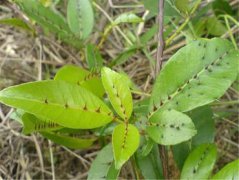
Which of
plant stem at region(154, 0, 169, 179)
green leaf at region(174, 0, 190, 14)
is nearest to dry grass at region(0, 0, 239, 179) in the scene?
plant stem at region(154, 0, 169, 179)

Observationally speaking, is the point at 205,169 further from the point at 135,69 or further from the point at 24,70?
the point at 24,70

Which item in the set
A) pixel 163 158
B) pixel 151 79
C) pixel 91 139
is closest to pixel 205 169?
pixel 163 158

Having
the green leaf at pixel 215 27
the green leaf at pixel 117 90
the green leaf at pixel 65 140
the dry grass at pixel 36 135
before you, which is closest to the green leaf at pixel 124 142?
the green leaf at pixel 117 90

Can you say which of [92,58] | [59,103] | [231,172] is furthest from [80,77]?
[231,172]

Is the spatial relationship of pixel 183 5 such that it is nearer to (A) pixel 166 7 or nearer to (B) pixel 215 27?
(A) pixel 166 7

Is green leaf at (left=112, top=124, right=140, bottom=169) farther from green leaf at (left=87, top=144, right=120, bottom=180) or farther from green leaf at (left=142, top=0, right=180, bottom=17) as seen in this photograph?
green leaf at (left=142, top=0, right=180, bottom=17)

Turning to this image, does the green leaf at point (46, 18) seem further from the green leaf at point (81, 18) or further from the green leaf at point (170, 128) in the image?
the green leaf at point (170, 128)
